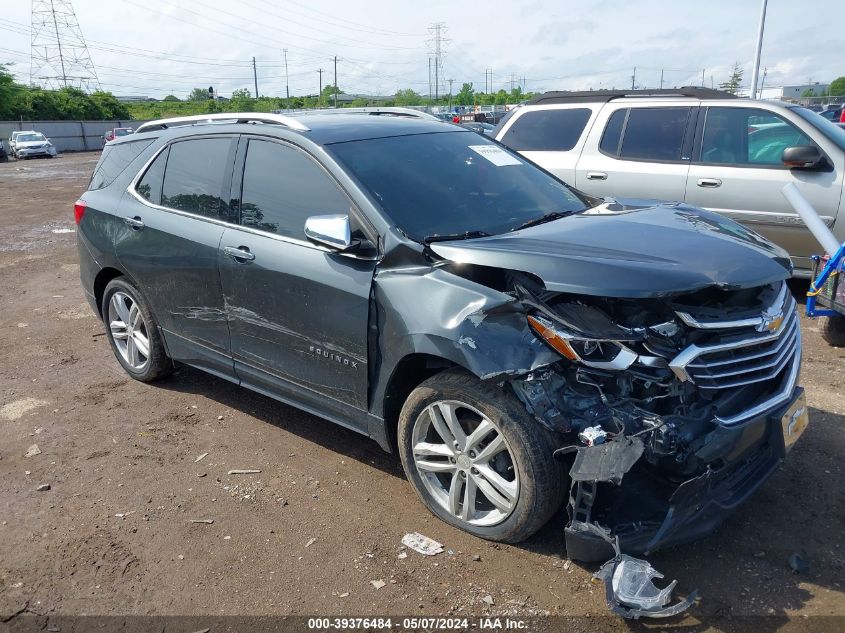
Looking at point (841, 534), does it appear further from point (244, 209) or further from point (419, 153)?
point (244, 209)

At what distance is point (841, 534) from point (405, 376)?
6.92ft

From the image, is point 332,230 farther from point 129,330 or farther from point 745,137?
point 745,137

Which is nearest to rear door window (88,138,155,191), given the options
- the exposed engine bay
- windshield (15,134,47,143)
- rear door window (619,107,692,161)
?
the exposed engine bay

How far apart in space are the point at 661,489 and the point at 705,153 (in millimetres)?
5022

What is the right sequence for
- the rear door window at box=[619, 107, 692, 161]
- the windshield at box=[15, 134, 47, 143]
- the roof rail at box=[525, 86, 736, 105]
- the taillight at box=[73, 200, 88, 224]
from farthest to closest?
the windshield at box=[15, 134, 47, 143]
the roof rail at box=[525, 86, 736, 105]
the rear door window at box=[619, 107, 692, 161]
the taillight at box=[73, 200, 88, 224]

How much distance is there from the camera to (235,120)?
14.5 feet

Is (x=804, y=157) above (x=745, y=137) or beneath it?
beneath

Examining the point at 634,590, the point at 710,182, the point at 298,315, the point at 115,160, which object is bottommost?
the point at 634,590

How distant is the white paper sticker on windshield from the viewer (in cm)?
434

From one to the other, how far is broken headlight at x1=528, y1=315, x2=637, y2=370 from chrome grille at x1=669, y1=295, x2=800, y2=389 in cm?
19

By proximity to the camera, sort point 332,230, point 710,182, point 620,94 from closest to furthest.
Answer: point 332,230 → point 710,182 → point 620,94

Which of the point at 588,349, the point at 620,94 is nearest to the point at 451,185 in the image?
the point at 588,349

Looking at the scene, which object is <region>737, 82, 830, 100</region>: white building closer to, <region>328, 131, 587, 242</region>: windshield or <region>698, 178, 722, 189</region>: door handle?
<region>698, 178, 722, 189</region>: door handle

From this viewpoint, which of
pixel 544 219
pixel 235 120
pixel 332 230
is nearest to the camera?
pixel 332 230
